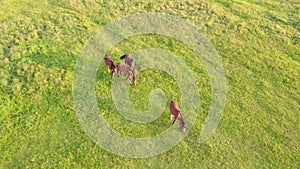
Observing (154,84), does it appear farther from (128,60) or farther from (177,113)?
(177,113)

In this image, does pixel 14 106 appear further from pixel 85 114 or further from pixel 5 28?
pixel 5 28

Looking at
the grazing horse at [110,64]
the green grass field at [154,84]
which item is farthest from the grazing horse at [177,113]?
Answer: the grazing horse at [110,64]

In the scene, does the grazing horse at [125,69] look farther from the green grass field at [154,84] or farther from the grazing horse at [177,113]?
the grazing horse at [177,113]

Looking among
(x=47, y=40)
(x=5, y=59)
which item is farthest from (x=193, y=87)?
(x=5, y=59)

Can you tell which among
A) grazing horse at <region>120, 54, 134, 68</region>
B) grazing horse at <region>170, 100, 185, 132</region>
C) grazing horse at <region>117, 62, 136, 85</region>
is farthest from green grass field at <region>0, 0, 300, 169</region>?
grazing horse at <region>120, 54, 134, 68</region>

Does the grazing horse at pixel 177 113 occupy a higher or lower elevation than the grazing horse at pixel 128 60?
lower

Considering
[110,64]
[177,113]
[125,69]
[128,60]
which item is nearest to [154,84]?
[125,69]

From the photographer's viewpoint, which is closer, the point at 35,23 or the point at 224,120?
the point at 224,120

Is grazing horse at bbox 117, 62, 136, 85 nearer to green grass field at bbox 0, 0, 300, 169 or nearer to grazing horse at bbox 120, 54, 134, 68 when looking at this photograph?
grazing horse at bbox 120, 54, 134, 68
